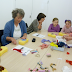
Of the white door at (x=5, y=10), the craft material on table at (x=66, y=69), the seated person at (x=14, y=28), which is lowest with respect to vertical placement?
the craft material on table at (x=66, y=69)

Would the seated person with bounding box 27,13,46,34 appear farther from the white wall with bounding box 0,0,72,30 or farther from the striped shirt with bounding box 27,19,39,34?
the white wall with bounding box 0,0,72,30

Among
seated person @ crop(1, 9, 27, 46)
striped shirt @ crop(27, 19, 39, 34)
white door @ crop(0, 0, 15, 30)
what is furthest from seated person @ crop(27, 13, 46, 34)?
white door @ crop(0, 0, 15, 30)

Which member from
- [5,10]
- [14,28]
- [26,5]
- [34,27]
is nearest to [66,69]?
Result: [14,28]

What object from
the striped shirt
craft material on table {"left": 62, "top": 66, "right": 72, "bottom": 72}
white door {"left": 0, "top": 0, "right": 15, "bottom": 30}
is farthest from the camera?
white door {"left": 0, "top": 0, "right": 15, "bottom": 30}

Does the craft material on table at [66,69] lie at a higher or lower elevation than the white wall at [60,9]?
lower

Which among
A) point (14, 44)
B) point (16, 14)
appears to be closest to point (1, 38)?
point (14, 44)

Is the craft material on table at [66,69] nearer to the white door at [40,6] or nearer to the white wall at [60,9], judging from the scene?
the white wall at [60,9]

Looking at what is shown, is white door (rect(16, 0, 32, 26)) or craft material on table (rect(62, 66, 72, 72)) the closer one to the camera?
craft material on table (rect(62, 66, 72, 72))

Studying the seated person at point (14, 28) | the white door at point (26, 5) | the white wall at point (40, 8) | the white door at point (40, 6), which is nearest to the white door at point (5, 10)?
the white wall at point (40, 8)

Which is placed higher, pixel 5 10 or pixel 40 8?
pixel 40 8

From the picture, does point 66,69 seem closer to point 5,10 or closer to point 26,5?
point 5,10

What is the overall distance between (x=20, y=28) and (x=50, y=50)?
89 centimetres

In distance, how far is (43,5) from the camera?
392 centimetres

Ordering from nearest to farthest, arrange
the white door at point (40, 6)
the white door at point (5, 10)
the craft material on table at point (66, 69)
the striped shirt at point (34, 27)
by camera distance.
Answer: the craft material on table at point (66, 69)
the striped shirt at point (34, 27)
the white door at point (5, 10)
the white door at point (40, 6)
